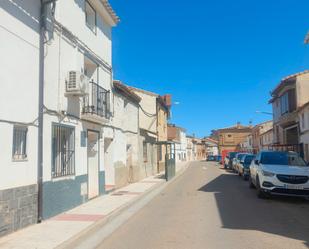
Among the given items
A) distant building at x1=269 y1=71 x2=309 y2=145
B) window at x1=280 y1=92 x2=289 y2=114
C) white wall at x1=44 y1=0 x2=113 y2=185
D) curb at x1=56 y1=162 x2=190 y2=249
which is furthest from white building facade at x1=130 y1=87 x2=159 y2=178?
window at x1=280 y1=92 x2=289 y2=114

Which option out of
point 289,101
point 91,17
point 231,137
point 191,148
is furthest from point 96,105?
point 191,148

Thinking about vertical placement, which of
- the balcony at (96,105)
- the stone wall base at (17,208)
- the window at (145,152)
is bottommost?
the stone wall base at (17,208)

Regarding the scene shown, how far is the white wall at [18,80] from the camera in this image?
25.2ft

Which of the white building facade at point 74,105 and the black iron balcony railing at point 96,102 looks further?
the black iron balcony railing at point 96,102

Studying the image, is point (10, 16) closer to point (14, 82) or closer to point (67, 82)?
point (14, 82)

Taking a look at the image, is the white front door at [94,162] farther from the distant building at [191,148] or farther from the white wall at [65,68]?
the distant building at [191,148]

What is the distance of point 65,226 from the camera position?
862 centimetres

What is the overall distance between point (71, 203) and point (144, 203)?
2954 mm

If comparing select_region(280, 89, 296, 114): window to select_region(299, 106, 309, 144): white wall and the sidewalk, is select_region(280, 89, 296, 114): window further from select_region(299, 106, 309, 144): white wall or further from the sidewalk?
the sidewalk

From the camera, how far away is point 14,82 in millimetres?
8086

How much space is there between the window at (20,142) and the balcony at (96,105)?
347 centimetres

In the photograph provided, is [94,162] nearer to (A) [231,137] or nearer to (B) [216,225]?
(B) [216,225]

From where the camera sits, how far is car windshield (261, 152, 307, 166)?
575 inches

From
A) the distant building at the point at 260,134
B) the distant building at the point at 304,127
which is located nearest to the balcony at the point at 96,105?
the distant building at the point at 304,127
